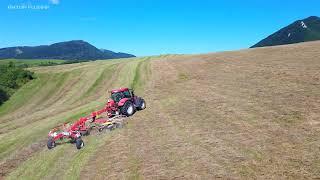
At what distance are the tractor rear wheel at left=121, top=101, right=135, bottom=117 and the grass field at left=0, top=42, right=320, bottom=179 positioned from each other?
0.44m

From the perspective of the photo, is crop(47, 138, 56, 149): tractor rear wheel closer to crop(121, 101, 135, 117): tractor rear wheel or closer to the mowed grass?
the mowed grass

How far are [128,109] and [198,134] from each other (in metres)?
7.57

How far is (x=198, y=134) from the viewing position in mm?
18547

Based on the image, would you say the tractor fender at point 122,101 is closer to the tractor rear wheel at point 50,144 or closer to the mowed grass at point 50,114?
the mowed grass at point 50,114

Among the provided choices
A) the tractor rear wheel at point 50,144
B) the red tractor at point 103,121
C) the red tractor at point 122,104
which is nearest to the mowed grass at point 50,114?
the tractor rear wheel at point 50,144

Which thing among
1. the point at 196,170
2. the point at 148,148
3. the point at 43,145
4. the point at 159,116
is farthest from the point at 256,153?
the point at 43,145

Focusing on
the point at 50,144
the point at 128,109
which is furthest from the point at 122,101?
the point at 50,144

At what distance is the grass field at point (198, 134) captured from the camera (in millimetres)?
14398

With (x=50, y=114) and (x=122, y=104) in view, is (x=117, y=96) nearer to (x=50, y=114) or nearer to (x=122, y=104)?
(x=122, y=104)

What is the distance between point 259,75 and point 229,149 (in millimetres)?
19066

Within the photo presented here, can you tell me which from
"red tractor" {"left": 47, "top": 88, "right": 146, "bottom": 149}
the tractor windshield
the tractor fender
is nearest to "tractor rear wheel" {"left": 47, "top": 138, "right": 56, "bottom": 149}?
"red tractor" {"left": 47, "top": 88, "right": 146, "bottom": 149}

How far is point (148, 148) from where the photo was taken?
17.6m

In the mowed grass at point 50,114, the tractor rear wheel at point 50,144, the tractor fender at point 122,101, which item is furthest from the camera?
the tractor fender at point 122,101

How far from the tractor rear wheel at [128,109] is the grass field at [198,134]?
0.44 meters
